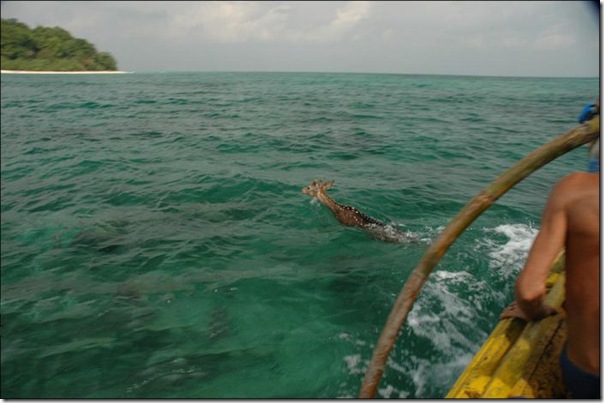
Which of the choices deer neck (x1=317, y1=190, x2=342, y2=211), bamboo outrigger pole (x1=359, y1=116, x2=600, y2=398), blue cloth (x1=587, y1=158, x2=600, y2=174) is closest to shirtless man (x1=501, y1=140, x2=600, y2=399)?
blue cloth (x1=587, y1=158, x2=600, y2=174)

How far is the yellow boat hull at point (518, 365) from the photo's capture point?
252 cm

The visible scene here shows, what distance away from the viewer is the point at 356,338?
4.98m

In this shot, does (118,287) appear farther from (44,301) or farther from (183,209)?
(183,209)

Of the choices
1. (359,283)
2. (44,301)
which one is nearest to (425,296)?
(359,283)

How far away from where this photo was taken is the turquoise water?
4.53m

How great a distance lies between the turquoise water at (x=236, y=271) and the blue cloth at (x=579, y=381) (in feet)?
6.60

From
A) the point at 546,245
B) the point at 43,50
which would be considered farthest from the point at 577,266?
the point at 43,50

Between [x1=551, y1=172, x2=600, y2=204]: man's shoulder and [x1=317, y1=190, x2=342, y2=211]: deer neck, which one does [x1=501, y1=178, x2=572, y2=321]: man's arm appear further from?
[x1=317, y1=190, x2=342, y2=211]: deer neck

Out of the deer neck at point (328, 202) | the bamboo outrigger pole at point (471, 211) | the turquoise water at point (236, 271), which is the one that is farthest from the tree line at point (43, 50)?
the bamboo outrigger pole at point (471, 211)

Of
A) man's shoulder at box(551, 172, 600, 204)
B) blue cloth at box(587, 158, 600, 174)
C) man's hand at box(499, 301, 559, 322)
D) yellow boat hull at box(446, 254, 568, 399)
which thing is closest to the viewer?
man's shoulder at box(551, 172, 600, 204)

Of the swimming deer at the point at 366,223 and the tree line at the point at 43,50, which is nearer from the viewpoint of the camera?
the swimming deer at the point at 366,223

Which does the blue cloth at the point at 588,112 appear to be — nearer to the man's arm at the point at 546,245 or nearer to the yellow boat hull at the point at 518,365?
the man's arm at the point at 546,245

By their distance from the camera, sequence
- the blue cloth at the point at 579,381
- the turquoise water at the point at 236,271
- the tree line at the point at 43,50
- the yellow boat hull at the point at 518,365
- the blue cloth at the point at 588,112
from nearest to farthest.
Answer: the blue cloth at the point at 579,381, the blue cloth at the point at 588,112, the yellow boat hull at the point at 518,365, the turquoise water at the point at 236,271, the tree line at the point at 43,50

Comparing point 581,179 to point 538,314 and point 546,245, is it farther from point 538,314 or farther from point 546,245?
point 538,314
